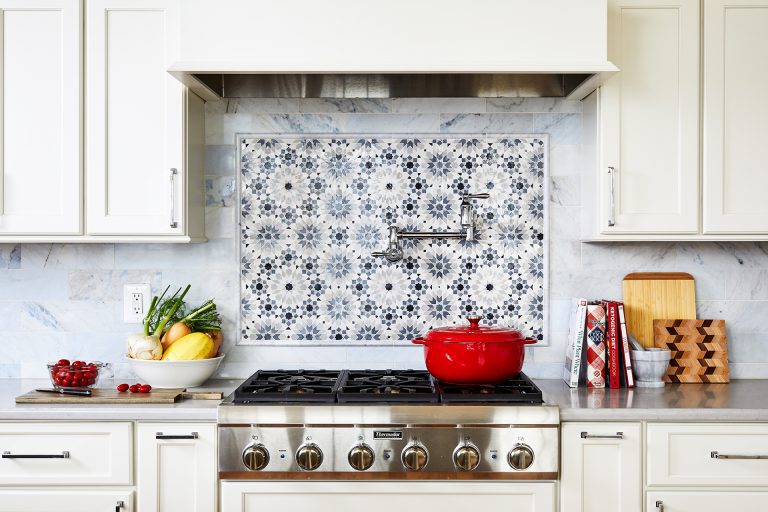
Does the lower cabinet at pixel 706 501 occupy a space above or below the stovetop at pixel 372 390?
below

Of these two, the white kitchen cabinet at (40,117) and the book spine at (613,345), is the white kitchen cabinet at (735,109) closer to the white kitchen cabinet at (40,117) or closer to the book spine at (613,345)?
the book spine at (613,345)

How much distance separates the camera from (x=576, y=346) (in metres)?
2.37

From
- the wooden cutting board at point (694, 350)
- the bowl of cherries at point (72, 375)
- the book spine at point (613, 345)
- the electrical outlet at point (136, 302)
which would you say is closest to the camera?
the bowl of cherries at point (72, 375)

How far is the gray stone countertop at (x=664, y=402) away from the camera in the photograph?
2.00m

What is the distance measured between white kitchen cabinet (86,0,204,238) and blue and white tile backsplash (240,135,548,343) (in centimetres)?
38

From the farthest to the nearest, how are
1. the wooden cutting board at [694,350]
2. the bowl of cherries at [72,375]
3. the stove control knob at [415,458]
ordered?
the wooden cutting board at [694,350] → the bowl of cherries at [72,375] → the stove control knob at [415,458]

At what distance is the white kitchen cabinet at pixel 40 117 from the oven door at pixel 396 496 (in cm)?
115

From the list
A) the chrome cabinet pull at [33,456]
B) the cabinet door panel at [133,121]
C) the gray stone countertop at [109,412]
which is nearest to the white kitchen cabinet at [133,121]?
the cabinet door panel at [133,121]

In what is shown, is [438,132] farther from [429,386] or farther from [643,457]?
[643,457]

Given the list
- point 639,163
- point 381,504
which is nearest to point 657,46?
point 639,163

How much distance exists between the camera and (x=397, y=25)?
2.13 meters

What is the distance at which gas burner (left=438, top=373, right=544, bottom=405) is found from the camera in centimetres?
201

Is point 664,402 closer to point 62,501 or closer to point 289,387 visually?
point 289,387

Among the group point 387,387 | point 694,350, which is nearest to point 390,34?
point 387,387
